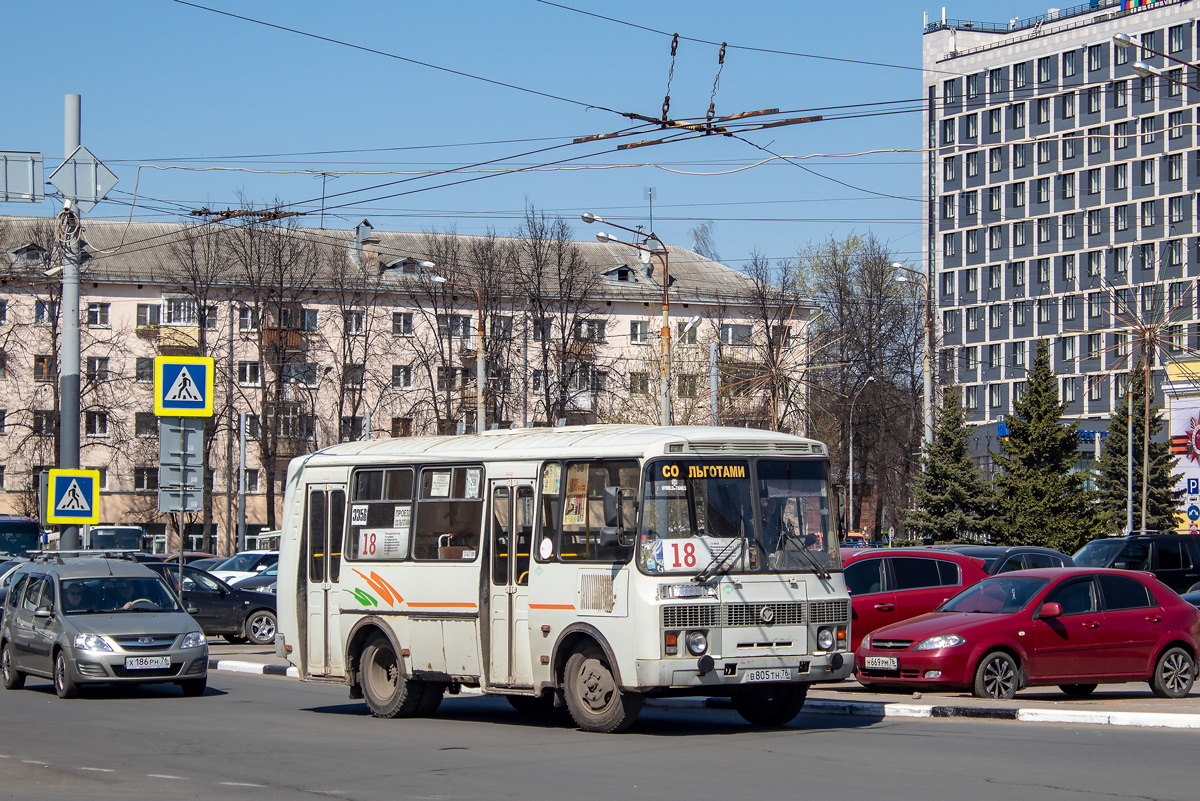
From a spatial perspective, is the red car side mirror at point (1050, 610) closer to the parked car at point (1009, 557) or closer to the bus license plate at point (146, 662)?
the parked car at point (1009, 557)

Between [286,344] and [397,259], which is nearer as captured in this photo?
[286,344]

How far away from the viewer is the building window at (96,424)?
7032cm

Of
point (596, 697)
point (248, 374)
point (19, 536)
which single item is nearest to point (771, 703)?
point (596, 697)

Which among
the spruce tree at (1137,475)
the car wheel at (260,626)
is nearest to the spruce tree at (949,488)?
the spruce tree at (1137,475)

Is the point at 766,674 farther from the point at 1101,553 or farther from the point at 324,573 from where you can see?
the point at 1101,553

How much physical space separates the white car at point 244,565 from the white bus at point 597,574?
20.7 m

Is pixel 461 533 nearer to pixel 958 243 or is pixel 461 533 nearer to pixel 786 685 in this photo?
pixel 786 685

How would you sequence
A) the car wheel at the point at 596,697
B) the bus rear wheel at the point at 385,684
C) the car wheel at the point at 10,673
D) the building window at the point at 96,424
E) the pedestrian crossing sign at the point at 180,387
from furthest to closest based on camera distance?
the building window at the point at 96,424 < the pedestrian crossing sign at the point at 180,387 < the car wheel at the point at 10,673 < the bus rear wheel at the point at 385,684 < the car wheel at the point at 596,697

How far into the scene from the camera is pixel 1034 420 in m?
41.9

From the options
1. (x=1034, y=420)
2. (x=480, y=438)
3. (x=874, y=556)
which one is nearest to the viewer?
(x=480, y=438)

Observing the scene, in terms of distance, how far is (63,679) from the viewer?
1778 cm

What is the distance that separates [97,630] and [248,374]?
56165 mm

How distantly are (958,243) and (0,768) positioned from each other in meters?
96.1

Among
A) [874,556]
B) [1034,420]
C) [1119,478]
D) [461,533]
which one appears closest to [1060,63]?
[1119,478]
